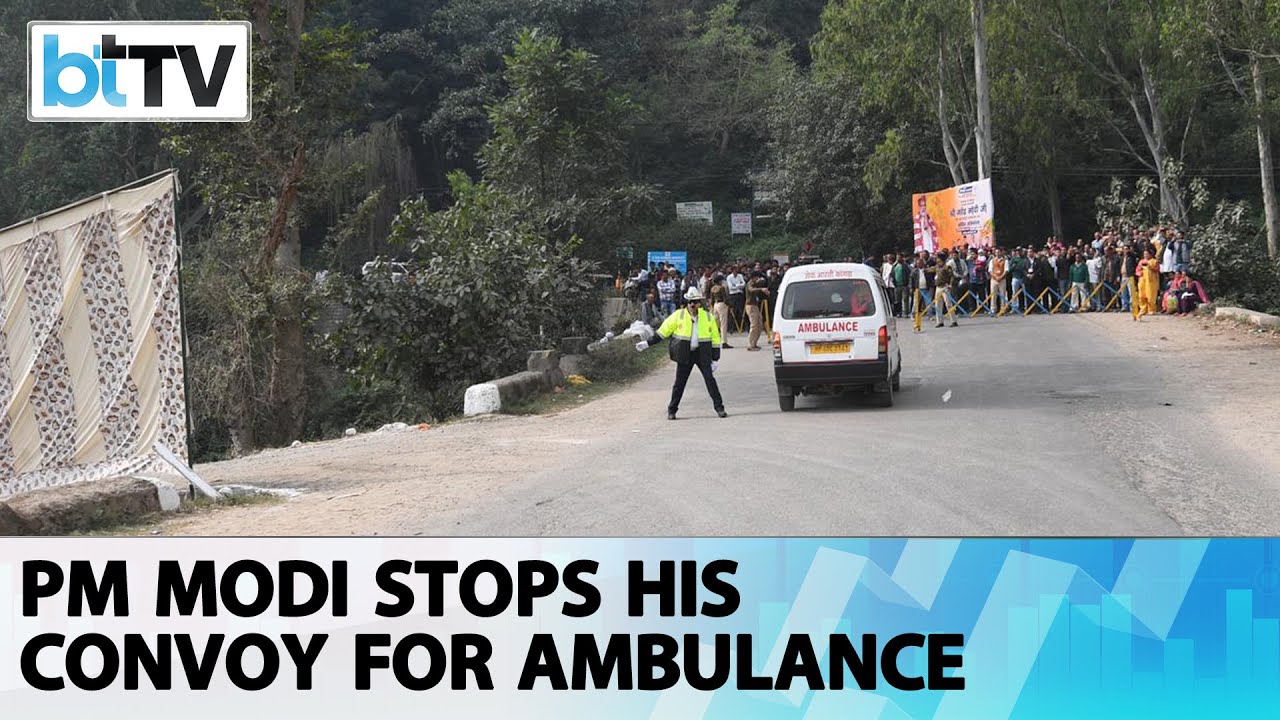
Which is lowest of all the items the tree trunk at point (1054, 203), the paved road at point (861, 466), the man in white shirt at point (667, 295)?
the paved road at point (861, 466)

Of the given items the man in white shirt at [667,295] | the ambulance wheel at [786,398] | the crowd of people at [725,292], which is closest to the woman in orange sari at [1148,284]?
the crowd of people at [725,292]

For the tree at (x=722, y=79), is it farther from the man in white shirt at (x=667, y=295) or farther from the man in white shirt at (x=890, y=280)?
the man in white shirt at (x=890, y=280)

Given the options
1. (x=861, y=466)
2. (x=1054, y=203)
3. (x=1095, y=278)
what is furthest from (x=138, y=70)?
(x=1054, y=203)

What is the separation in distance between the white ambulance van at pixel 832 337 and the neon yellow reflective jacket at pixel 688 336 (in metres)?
0.83

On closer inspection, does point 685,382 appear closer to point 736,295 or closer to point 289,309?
point 289,309

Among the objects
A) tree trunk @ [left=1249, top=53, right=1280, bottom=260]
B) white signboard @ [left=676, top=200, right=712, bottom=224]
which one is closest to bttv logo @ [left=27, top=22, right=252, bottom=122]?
tree trunk @ [left=1249, top=53, right=1280, bottom=260]

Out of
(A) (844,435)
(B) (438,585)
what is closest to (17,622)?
(B) (438,585)

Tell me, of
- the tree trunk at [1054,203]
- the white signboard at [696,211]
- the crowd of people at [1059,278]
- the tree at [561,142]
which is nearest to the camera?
the crowd of people at [1059,278]

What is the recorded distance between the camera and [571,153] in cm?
3794

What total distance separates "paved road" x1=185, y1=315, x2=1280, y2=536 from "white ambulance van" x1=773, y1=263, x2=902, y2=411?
1.47 feet

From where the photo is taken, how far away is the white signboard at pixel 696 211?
53.7 meters

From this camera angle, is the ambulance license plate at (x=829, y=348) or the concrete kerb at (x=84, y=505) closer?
the concrete kerb at (x=84, y=505)

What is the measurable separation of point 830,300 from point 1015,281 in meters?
16.8

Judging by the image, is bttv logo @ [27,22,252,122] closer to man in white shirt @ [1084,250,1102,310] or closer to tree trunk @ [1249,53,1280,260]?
man in white shirt @ [1084,250,1102,310]
